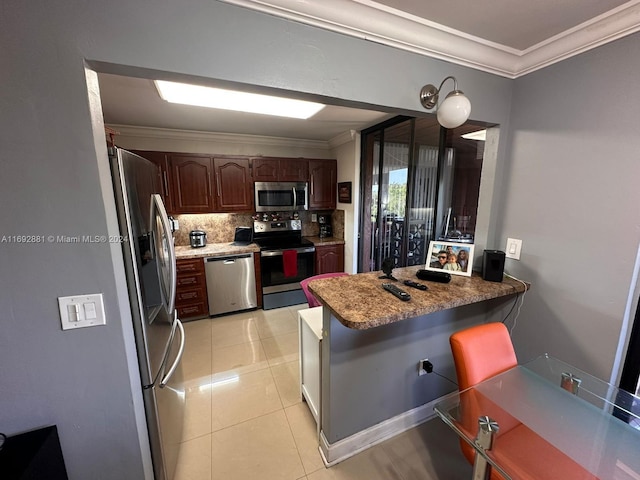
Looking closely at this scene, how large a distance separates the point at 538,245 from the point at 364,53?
1.53 meters

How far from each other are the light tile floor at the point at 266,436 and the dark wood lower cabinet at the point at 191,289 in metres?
0.69

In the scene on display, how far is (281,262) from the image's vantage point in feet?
11.1

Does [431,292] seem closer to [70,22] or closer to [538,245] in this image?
[538,245]

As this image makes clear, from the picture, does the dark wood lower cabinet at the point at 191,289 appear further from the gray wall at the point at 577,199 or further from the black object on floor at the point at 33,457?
the gray wall at the point at 577,199

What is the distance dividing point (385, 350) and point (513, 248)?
112cm

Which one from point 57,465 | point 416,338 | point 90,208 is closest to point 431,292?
point 416,338

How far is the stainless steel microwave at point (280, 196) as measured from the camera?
3.46 m

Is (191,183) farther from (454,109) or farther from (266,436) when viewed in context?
(454,109)

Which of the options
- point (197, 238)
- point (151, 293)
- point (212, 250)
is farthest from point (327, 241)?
point (151, 293)

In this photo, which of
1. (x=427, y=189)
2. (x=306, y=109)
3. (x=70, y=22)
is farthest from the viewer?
(x=427, y=189)

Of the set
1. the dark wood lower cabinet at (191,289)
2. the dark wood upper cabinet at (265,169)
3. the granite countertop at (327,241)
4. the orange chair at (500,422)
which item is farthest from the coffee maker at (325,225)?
the orange chair at (500,422)

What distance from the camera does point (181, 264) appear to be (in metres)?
2.95

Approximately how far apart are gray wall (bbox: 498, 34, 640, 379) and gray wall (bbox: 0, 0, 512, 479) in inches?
50.3

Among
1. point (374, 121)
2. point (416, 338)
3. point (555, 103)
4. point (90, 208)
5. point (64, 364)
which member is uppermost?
point (374, 121)
